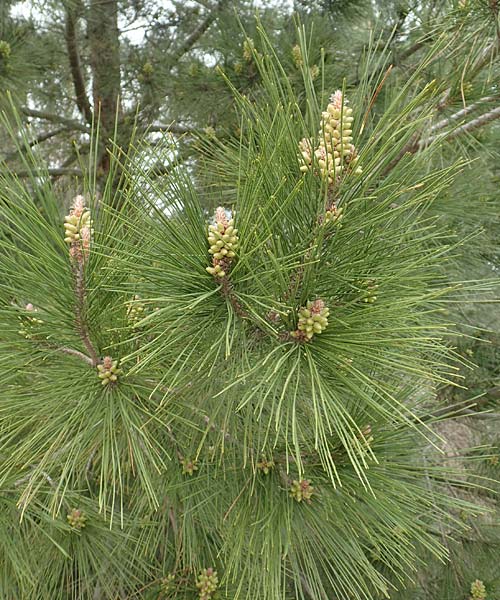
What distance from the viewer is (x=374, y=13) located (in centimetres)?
229

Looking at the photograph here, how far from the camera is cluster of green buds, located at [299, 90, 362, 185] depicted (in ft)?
1.70

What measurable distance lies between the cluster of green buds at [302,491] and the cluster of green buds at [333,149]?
47 cm

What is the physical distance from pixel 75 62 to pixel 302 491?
1.94 m

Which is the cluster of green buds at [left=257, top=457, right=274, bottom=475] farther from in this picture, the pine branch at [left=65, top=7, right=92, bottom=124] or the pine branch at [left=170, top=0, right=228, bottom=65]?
the pine branch at [left=170, top=0, right=228, bottom=65]

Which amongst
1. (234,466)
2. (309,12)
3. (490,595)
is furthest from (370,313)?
(309,12)

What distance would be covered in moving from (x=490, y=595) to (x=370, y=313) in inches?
53.5

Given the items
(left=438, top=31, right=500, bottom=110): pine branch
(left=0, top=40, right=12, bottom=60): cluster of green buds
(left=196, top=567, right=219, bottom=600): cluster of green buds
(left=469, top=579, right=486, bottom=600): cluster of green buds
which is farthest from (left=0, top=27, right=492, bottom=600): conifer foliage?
(left=0, top=40, right=12, bottom=60): cluster of green buds

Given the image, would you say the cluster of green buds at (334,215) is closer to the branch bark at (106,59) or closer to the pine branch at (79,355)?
the pine branch at (79,355)

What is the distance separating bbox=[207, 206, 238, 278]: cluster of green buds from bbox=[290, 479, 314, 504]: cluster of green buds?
0.41 metres

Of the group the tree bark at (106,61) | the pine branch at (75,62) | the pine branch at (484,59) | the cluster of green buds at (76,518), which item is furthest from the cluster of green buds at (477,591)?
the pine branch at (75,62)

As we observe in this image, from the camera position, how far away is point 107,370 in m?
0.69

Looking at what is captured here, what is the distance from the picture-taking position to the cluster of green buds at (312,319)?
58 cm

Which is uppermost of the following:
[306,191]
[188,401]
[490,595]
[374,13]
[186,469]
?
[374,13]

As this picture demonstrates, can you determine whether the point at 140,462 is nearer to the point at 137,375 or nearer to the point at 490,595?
the point at 137,375
